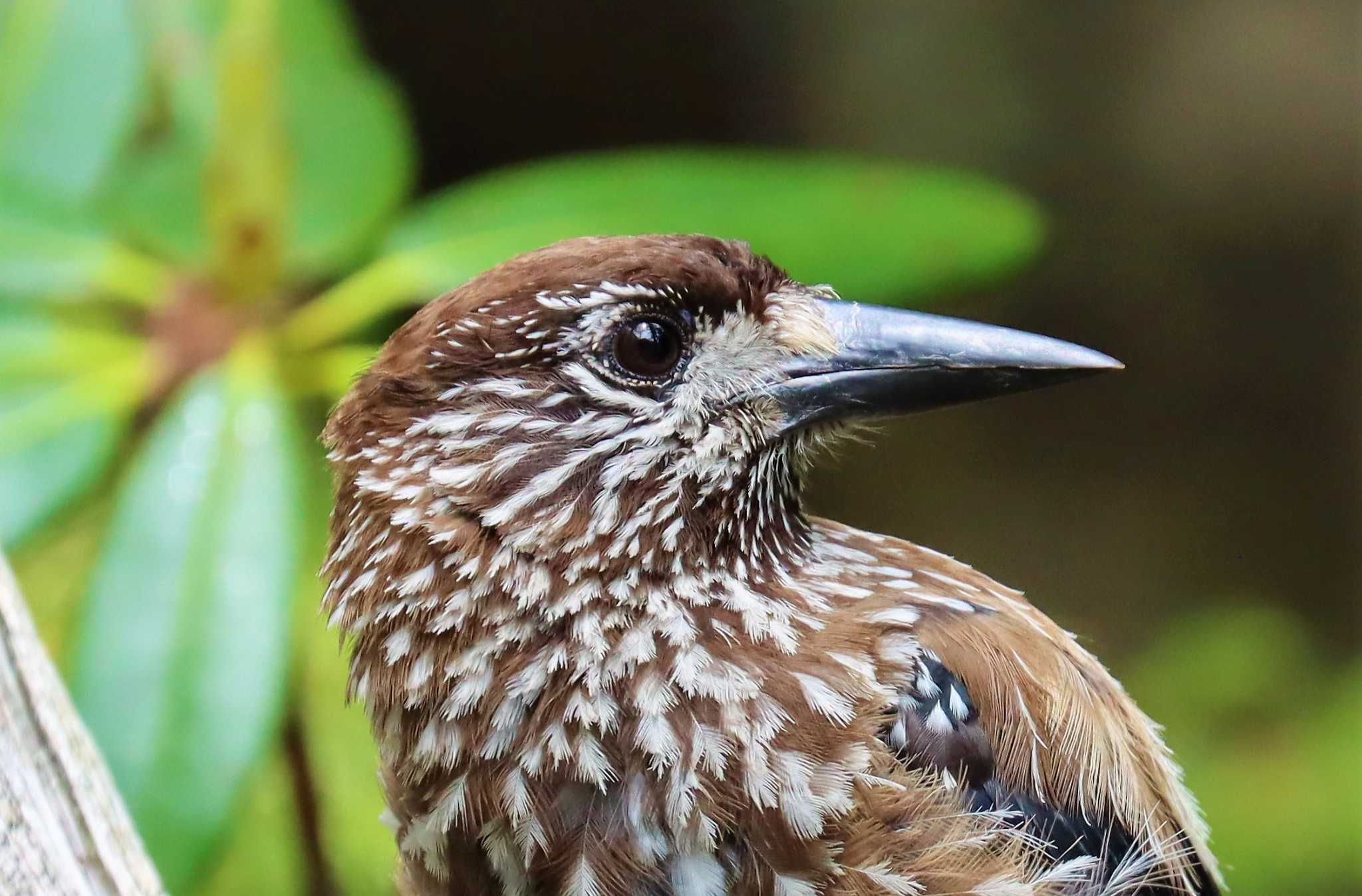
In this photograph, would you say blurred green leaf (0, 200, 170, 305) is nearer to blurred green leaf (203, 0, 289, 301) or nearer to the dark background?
blurred green leaf (203, 0, 289, 301)

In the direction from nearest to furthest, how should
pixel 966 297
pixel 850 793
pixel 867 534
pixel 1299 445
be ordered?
pixel 850 793 < pixel 867 534 < pixel 966 297 < pixel 1299 445

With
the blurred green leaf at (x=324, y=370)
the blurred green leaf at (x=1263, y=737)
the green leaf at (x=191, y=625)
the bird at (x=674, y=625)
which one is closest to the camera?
the bird at (x=674, y=625)

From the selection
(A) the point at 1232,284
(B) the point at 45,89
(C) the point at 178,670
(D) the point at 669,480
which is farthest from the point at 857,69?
(C) the point at 178,670

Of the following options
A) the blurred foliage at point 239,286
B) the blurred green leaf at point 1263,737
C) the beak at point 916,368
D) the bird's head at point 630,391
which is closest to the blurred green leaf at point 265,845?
the blurred foliage at point 239,286

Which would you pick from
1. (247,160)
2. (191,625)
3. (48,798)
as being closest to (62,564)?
(191,625)

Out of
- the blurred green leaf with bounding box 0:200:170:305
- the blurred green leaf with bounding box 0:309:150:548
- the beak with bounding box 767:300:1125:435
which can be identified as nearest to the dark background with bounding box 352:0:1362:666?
the blurred green leaf with bounding box 0:200:170:305

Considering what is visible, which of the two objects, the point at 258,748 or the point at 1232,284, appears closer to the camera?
the point at 258,748

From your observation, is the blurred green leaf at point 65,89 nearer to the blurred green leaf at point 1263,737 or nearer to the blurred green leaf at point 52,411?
the blurred green leaf at point 52,411

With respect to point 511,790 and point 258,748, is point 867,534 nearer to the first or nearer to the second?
point 511,790
